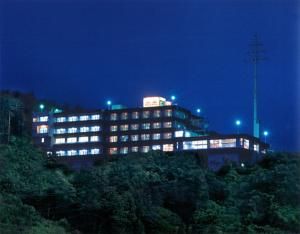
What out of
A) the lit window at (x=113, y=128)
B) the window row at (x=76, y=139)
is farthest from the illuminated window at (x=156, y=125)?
the window row at (x=76, y=139)

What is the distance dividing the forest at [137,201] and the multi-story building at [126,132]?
1027 inches

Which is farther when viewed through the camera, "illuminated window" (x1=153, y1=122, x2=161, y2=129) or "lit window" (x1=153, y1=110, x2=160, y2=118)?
"lit window" (x1=153, y1=110, x2=160, y2=118)

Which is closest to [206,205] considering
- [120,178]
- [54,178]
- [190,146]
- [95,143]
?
[120,178]

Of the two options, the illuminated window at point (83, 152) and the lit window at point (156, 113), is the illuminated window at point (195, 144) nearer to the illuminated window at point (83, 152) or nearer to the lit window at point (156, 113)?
the lit window at point (156, 113)

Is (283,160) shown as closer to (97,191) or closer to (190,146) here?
(97,191)

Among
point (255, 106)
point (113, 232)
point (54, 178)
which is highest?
A: point (255, 106)

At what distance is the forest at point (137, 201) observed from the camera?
7977mm

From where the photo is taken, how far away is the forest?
26.2ft

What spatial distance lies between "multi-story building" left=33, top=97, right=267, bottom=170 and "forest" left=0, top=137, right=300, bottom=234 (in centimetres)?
2609

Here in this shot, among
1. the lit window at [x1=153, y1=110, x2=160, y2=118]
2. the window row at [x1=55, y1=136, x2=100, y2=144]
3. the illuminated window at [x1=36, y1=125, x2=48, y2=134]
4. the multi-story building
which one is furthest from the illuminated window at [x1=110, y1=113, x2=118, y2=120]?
the illuminated window at [x1=36, y1=125, x2=48, y2=134]

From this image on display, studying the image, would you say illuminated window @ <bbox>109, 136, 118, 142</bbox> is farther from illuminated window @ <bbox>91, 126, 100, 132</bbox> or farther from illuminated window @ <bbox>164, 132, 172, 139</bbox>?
illuminated window @ <bbox>164, 132, 172, 139</bbox>

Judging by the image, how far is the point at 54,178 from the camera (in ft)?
31.5

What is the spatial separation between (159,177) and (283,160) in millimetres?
2106

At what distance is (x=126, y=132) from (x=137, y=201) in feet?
99.9
